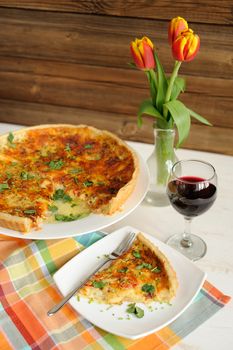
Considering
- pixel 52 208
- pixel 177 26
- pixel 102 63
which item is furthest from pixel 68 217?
pixel 102 63

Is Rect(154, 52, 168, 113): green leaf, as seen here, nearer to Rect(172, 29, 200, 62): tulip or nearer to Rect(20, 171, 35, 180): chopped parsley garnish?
Rect(172, 29, 200, 62): tulip

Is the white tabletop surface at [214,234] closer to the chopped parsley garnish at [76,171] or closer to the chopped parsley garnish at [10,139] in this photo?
the chopped parsley garnish at [76,171]

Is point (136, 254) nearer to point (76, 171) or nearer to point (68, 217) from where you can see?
point (68, 217)

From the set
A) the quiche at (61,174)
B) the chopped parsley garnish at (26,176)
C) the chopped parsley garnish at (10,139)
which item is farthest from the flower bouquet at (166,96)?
the chopped parsley garnish at (10,139)

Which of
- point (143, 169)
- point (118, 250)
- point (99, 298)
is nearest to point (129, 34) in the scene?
point (143, 169)

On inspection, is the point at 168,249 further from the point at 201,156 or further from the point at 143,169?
the point at 201,156
